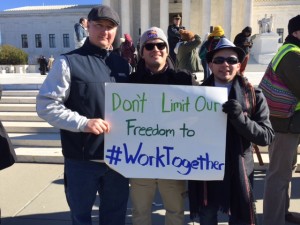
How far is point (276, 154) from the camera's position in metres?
3.22

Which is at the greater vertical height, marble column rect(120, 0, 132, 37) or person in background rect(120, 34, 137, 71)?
marble column rect(120, 0, 132, 37)

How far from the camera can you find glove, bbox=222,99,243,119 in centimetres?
226

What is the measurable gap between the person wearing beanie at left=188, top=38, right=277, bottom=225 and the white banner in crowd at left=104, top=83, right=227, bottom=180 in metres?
0.12

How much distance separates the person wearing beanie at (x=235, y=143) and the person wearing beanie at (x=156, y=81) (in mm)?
184

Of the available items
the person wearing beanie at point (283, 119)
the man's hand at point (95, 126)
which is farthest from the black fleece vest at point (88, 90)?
the person wearing beanie at point (283, 119)

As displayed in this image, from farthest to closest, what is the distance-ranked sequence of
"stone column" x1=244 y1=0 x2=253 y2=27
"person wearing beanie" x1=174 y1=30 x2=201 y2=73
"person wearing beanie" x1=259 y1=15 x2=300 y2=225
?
1. "stone column" x1=244 y1=0 x2=253 y2=27
2. "person wearing beanie" x1=174 y1=30 x2=201 y2=73
3. "person wearing beanie" x1=259 y1=15 x2=300 y2=225

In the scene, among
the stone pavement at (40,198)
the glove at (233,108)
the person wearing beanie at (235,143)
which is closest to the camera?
the glove at (233,108)

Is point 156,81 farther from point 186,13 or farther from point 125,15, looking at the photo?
point 125,15

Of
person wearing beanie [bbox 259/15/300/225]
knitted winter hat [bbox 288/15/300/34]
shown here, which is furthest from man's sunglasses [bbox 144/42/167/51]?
knitted winter hat [bbox 288/15/300/34]

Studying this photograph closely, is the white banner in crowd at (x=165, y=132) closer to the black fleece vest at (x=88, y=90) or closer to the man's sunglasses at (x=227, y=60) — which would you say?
the black fleece vest at (x=88, y=90)

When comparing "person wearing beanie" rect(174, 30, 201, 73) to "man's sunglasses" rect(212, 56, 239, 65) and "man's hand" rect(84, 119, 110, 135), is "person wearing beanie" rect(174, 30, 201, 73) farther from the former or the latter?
"man's hand" rect(84, 119, 110, 135)

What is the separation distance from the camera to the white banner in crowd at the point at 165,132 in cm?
246

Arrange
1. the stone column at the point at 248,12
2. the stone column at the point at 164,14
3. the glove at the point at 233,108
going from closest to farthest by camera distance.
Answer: the glove at the point at 233,108
the stone column at the point at 248,12
the stone column at the point at 164,14

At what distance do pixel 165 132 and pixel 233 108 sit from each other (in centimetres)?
55
